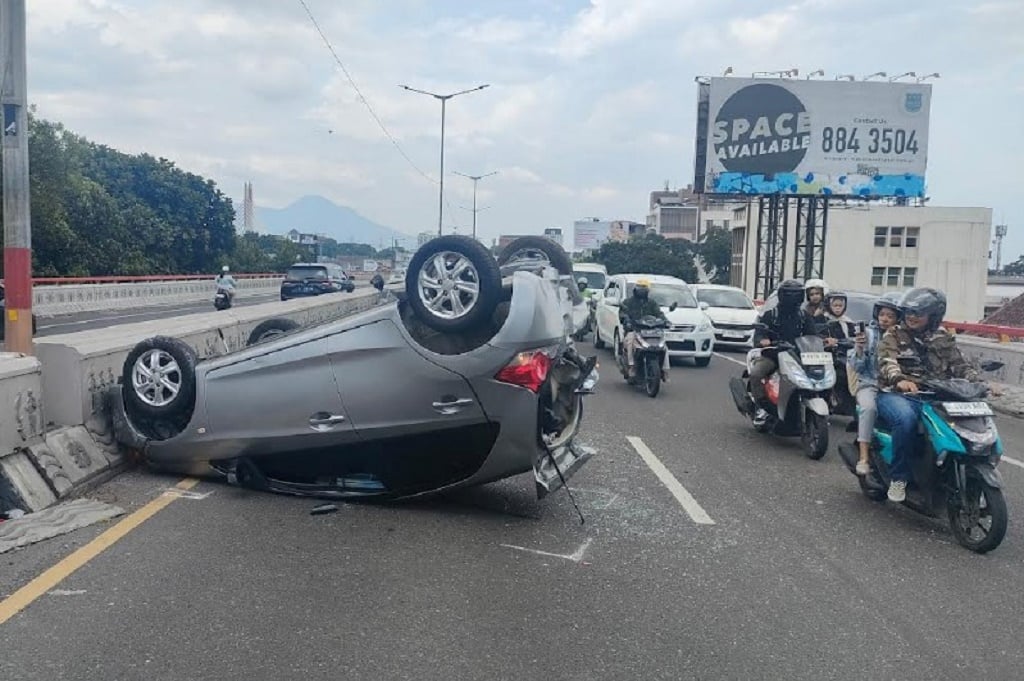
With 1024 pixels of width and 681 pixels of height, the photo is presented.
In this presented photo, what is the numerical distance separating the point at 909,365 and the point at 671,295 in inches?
485

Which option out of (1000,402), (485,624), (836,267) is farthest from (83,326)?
(836,267)

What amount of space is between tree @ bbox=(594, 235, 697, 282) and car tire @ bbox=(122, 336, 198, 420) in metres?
69.4

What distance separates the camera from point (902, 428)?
6535 millimetres

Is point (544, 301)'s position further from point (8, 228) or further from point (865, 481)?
point (8, 228)

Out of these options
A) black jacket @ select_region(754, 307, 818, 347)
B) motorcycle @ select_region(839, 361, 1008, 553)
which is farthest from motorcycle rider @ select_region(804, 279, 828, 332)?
motorcycle @ select_region(839, 361, 1008, 553)

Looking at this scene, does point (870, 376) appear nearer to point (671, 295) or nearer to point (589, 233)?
point (671, 295)

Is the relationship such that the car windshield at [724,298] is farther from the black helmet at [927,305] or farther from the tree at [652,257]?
the tree at [652,257]

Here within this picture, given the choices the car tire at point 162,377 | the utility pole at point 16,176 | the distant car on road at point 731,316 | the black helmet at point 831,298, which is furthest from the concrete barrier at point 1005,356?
the utility pole at point 16,176

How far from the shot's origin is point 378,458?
6641 millimetres

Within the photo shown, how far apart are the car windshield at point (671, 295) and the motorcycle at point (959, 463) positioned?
11.8m

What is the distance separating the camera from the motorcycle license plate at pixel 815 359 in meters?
9.23

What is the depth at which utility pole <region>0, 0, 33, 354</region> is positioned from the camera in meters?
9.88

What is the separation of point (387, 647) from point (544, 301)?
8.92 ft

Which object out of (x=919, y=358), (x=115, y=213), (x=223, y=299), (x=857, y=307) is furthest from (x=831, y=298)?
(x=115, y=213)
